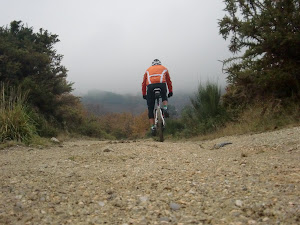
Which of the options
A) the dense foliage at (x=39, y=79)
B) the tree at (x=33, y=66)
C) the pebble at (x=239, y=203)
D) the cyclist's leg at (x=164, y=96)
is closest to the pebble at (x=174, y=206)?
the pebble at (x=239, y=203)

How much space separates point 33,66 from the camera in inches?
555

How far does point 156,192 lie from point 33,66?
13735mm

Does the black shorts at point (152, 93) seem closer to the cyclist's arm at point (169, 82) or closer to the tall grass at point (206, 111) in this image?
the cyclist's arm at point (169, 82)

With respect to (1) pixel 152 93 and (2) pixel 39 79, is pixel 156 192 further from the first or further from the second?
(2) pixel 39 79

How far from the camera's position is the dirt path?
162 cm

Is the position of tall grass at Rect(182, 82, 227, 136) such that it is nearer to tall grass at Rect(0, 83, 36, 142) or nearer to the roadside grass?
the roadside grass

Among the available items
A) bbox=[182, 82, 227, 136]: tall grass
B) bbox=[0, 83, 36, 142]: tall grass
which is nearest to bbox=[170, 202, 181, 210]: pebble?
bbox=[0, 83, 36, 142]: tall grass

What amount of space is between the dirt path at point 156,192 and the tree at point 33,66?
9887 mm

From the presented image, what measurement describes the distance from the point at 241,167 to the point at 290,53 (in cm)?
543

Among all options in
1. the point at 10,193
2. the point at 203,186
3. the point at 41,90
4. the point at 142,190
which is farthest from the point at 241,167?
the point at 41,90

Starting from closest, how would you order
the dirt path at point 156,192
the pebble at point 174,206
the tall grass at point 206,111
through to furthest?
the dirt path at point 156,192 < the pebble at point 174,206 < the tall grass at point 206,111

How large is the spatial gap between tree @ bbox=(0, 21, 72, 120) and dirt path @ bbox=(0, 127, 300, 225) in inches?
389

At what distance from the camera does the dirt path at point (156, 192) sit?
5.31ft

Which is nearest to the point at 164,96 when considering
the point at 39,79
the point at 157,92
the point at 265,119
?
the point at 157,92
